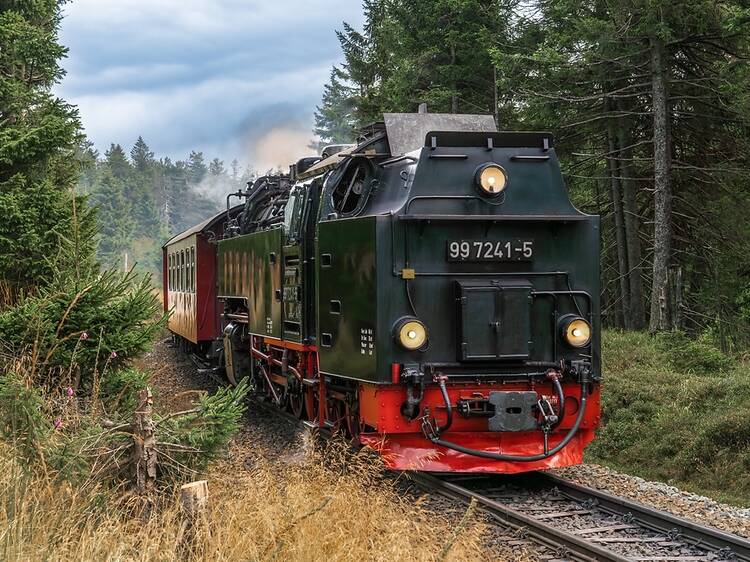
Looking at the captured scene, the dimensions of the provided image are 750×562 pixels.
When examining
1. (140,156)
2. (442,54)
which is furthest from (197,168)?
(442,54)

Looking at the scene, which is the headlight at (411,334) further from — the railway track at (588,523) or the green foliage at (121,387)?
the green foliage at (121,387)

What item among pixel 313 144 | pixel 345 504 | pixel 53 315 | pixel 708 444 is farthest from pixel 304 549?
pixel 313 144

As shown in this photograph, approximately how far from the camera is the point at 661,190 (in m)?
17.0

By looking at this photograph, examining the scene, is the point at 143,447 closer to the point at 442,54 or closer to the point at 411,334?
the point at 411,334

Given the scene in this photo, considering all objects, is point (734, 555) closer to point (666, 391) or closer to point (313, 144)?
point (666, 391)

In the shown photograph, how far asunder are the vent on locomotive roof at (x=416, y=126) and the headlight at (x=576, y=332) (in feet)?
6.78

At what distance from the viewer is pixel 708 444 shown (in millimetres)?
9812

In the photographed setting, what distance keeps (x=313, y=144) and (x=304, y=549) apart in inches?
2747

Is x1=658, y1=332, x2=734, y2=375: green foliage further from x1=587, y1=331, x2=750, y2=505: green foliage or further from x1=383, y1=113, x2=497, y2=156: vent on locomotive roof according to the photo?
x1=383, y1=113, x2=497, y2=156: vent on locomotive roof

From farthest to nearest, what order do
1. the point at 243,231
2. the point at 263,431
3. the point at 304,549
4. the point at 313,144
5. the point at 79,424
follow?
the point at 313,144 < the point at 243,231 < the point at 263,431 < the point at 79,424 < the point at 304,549

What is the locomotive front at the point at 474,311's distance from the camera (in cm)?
765

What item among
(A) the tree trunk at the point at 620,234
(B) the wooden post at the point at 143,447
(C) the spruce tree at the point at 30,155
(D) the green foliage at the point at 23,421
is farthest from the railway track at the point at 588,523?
(A) the tree trunk at the point at 620,234

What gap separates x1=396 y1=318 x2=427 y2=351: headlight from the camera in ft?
24.8

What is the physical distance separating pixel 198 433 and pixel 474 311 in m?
2.72
